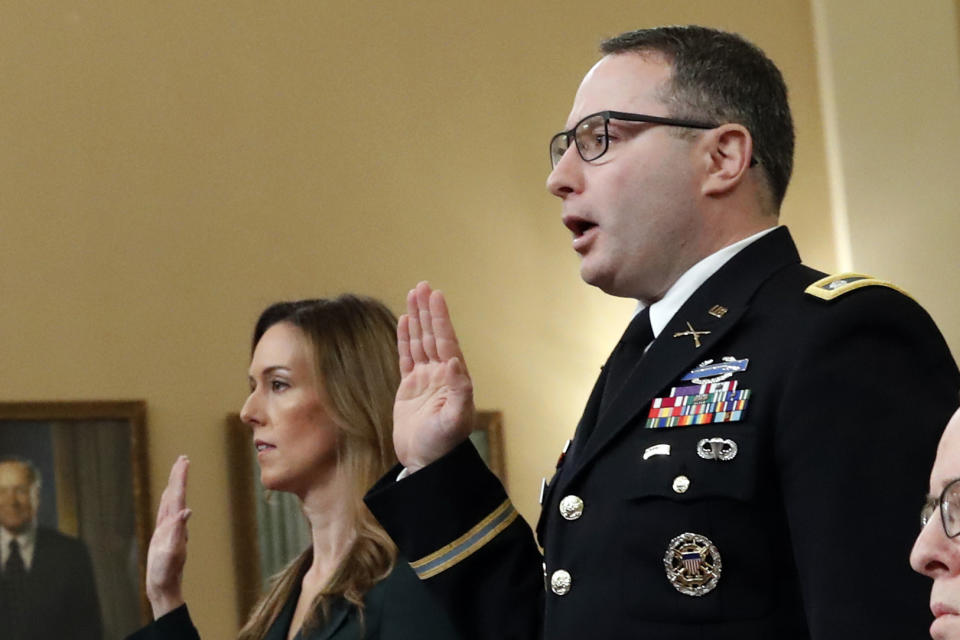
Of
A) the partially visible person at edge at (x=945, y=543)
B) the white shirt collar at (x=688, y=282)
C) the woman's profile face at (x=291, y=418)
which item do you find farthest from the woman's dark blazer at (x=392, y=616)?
the partially visible person at edge at (x=945, y=543)

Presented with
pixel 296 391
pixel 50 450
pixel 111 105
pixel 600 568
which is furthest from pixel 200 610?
pixel 600 568

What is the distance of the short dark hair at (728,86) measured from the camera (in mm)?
2586

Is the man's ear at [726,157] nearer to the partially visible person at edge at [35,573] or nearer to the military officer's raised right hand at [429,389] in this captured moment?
the military officer's raised right hand at [429,389]

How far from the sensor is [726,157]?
8.36 feet

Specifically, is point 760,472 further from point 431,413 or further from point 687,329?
point 431,413

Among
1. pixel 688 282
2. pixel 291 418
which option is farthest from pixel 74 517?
pixel 688 282

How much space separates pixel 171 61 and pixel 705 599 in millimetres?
4629

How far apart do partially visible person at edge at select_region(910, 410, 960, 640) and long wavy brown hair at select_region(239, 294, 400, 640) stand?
207cm

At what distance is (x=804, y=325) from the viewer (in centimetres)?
224

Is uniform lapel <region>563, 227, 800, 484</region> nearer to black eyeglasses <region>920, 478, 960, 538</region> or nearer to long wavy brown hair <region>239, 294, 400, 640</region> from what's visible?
black eyeglasses <region>920, 478, 960, 538</region>

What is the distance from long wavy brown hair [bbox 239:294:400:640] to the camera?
3570 mm

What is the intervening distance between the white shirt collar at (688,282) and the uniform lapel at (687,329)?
0.07 ft

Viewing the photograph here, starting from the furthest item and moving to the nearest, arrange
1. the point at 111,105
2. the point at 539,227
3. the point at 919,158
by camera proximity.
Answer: the point at 919,158
the point at 539,227
the point at 111,105

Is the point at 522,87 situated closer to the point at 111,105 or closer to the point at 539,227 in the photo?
the point at 539,227
